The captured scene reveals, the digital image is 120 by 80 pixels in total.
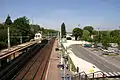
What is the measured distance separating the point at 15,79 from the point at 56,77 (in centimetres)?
549

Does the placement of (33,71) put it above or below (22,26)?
below

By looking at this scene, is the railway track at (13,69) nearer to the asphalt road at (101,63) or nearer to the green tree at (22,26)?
the asphalt road at (101,63)

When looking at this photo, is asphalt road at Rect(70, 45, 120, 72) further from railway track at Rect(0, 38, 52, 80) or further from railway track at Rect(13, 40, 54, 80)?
railway track at Rect(0, 38, 52, 80)

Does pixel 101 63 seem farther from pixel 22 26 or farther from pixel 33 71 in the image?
pixel 22 26

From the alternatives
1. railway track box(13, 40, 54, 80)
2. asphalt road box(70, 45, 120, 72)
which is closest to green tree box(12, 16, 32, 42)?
asphalt road box(70, 45, 120, 72)

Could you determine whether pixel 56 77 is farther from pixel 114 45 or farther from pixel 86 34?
pixel 86 34

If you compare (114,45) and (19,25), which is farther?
(19,25)

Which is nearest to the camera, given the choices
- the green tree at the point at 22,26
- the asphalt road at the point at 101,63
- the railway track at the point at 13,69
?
the railway track at the point at 13,69

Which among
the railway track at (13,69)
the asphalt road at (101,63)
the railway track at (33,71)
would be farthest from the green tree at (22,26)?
the railway track at (33,71)

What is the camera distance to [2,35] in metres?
59.3

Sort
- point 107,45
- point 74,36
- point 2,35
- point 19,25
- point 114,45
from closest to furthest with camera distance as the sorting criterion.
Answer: point 2,35 < point 107,45 < point 114,45 < point 19,25 < point 74,36

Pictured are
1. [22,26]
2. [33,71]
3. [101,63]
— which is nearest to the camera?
[33,71]

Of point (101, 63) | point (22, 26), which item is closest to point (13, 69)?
point (101, 63)

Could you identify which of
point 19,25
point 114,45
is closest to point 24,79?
point 114,45
